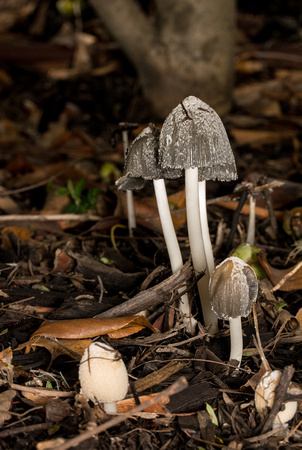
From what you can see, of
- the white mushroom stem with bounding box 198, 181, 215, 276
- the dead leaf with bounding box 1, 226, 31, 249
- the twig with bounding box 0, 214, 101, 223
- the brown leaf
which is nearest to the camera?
the white mushroom stem with bounding box 198, 181, 215, 276

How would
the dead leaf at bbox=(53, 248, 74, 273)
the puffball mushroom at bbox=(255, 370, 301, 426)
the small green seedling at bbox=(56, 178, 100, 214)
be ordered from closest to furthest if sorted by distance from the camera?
the puffball mushroom at bbox=(255, 370, 301, 426) < the dead leaf at bbox=(53, 248, 74, 273) < the small green seedling at bbox=(56, 178, 100, 214)

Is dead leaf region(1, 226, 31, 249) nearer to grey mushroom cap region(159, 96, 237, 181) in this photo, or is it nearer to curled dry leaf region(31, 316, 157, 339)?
curled dry leaf region(31, 316, 157, 339)

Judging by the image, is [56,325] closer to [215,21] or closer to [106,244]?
[106,244]

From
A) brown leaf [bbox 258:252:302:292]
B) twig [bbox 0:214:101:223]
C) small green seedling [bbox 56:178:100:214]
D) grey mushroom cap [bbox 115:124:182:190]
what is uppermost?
grey mushroom cap [bbox 115:124:182:190]

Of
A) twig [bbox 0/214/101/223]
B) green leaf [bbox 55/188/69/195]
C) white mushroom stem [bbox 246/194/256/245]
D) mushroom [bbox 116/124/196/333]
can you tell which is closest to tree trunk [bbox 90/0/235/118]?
green leaf [bbox 55/188/69/195]

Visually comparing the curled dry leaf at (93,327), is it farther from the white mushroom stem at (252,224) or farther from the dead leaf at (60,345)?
the white mushroom stem at (252,224)

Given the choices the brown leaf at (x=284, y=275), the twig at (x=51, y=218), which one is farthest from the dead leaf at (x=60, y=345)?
the twig at (x=51, y=218)

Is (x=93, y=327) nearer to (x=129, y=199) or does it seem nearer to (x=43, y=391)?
(x=43, y=391)

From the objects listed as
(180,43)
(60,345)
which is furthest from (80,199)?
(180,43)
